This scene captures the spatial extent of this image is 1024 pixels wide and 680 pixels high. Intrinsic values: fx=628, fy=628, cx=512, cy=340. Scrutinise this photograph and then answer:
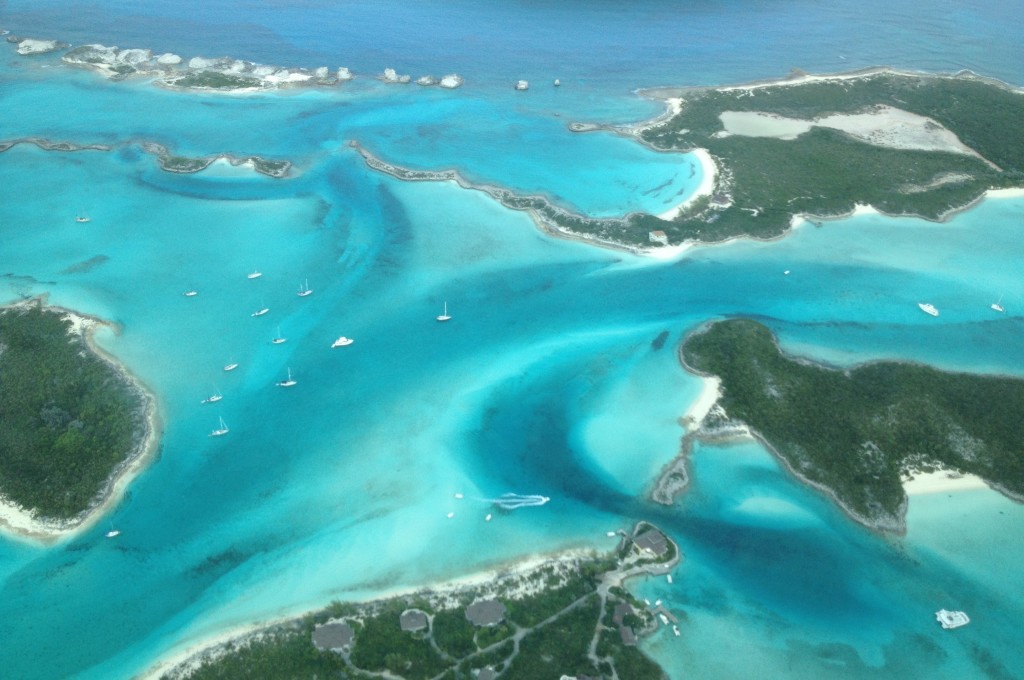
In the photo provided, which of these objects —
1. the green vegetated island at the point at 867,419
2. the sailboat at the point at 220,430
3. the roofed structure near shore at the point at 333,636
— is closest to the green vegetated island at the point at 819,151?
the green vegetated island at the point at 867,419

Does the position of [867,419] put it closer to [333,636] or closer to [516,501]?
[516,501]

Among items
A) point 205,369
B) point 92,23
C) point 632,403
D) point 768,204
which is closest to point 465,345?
point 632,403

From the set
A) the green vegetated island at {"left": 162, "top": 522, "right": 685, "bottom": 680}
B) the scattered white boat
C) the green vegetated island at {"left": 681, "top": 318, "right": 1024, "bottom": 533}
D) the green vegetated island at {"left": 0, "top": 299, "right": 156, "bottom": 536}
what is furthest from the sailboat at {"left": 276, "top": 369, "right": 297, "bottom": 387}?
the scattered white boat

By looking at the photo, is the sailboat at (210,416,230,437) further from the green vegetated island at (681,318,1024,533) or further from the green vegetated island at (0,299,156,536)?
the green vegetated island at (681,318,1024,533)

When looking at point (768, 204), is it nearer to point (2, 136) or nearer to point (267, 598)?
point (267, 598)

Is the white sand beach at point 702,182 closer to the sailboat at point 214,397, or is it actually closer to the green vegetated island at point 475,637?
the green vegetated island at point 475,637
